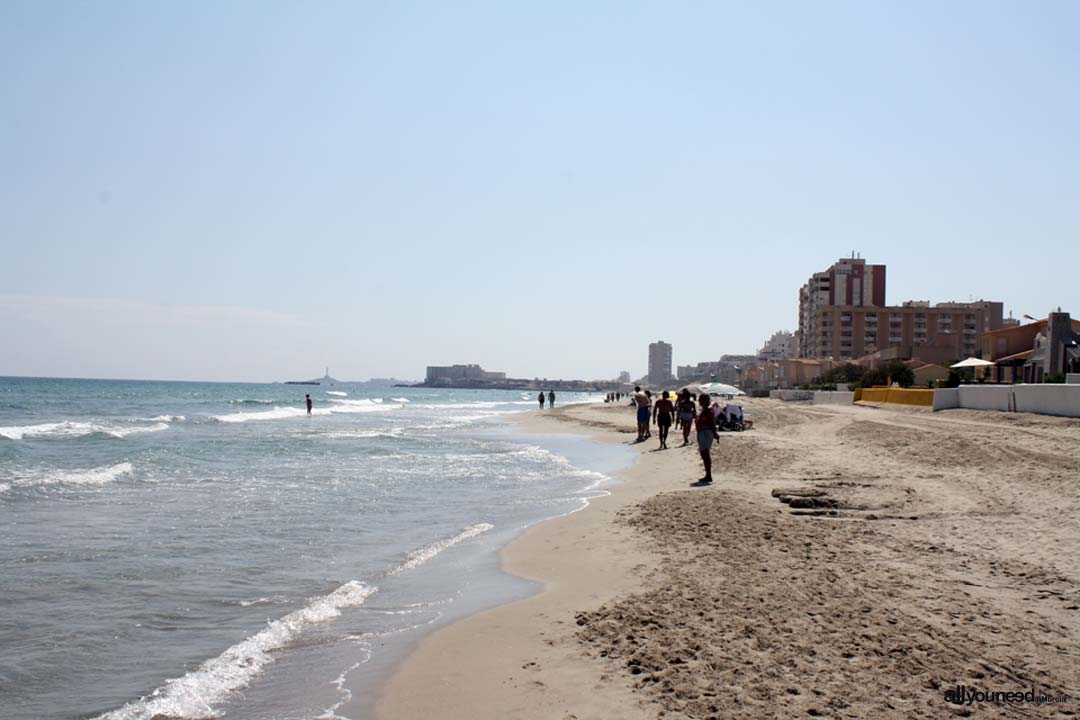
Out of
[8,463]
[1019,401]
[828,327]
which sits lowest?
[8,463]

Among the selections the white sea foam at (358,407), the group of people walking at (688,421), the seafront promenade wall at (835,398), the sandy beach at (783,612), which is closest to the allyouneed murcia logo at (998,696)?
the sandy beach at (783,612)

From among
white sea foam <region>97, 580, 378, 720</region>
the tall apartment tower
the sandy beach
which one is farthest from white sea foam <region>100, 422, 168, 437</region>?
the tall apartment tower

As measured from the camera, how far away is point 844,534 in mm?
9805

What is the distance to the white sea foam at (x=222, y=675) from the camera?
5.52 metres

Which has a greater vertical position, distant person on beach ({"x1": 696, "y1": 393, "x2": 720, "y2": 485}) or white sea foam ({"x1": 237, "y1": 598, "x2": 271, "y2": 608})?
distant person on beach ({"x1": 696, "y1": 393, "x2": 720, "y2": 485})

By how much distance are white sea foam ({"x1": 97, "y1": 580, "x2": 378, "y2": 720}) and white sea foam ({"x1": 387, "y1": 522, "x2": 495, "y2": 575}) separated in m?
1.81

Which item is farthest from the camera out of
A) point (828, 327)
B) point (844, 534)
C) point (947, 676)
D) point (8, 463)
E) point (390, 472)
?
point (828, 327)

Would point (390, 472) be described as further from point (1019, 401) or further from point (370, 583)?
point (1019, 401)

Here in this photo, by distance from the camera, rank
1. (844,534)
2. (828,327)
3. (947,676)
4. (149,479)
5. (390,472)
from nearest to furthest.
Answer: (947,676), (844,534), (149,479), (390,472), (828,327)

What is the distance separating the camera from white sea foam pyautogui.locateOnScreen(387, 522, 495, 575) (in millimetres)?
10070

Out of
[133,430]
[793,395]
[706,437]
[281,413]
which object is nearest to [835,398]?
[793,395]

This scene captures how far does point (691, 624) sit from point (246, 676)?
3.20m

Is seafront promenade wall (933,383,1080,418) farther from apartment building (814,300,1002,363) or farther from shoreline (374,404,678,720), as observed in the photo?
apartment building (814,300,1002,363)

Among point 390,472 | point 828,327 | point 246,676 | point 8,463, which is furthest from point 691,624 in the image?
point 828,327
